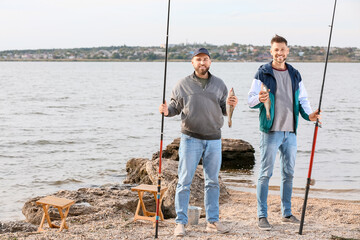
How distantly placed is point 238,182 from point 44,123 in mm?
15885

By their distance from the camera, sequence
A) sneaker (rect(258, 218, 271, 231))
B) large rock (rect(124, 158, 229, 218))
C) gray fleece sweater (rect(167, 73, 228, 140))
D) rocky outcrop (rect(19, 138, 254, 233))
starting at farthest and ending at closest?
1. large rock (rect(124, 158, 229, 218))
2. rocky outcrop (rect(19, 138, 254, 233))
3. sneaker (rect(258, 218, 271, 231))
4. gray fleece sweater (rect(167, 73, 228, 140))

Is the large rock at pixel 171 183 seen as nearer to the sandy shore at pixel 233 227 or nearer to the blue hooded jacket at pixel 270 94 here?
the sandy shore at pixel 233 227

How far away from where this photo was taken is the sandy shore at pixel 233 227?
569 cm

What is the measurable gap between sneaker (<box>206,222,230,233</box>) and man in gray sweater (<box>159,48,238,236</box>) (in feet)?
0.08

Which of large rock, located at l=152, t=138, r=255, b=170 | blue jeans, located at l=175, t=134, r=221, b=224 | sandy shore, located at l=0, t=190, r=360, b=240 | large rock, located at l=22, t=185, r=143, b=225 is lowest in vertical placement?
large rock, located at l=152, t=138, r=255, b=170

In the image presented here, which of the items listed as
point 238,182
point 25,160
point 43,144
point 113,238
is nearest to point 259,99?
point 113,238

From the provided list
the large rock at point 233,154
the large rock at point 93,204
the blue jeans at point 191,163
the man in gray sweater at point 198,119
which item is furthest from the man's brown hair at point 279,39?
the large rock at point 233,154

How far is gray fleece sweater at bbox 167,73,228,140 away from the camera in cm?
558

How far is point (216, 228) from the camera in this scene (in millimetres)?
5809

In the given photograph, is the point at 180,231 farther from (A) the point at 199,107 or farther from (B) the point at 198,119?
(A) the point at 199,107

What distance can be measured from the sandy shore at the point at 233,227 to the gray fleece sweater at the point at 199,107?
125 centimetres

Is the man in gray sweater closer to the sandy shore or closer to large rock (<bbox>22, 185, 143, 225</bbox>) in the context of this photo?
the sandy shore

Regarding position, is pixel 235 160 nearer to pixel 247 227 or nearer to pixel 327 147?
pixel 327 147

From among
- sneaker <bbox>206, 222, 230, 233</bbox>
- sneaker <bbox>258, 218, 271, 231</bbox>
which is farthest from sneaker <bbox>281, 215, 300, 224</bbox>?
sneaker <bbox>206, 222, 230, 233</bbox>
